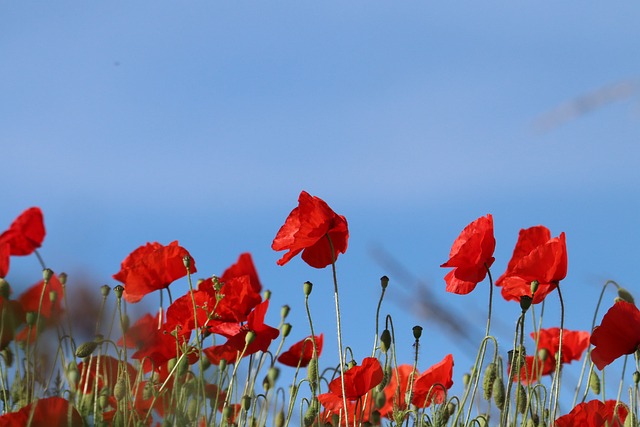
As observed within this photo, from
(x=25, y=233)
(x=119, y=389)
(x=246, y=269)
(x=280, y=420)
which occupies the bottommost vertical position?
(x=119, y=389)

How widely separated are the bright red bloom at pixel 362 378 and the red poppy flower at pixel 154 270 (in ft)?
2.33

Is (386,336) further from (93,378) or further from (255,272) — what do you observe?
(93,378)

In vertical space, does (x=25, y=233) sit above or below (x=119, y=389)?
above

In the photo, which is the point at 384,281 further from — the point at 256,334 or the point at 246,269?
the point at 246,269

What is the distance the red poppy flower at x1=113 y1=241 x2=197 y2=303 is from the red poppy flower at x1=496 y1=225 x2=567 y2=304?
1.02 meters

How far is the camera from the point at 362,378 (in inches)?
94.7

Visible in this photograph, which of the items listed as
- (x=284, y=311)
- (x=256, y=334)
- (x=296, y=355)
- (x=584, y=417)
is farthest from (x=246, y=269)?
(x=584, y=417)

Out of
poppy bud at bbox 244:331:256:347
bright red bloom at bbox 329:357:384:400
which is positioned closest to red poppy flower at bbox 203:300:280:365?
poppy bud at bbox 244:331:256:347

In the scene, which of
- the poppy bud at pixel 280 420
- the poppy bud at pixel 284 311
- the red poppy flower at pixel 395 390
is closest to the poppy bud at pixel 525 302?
the red poppy flower at pixel 395 390

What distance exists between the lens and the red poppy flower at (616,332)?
2.37 meters

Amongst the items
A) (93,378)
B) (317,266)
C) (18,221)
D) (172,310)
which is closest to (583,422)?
(317,266)

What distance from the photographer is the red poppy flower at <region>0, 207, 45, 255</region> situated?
398cm

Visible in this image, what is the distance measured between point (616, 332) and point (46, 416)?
1.49 metres

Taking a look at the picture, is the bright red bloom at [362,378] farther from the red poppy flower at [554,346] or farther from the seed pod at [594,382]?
the red poppy flower at [554,346]
